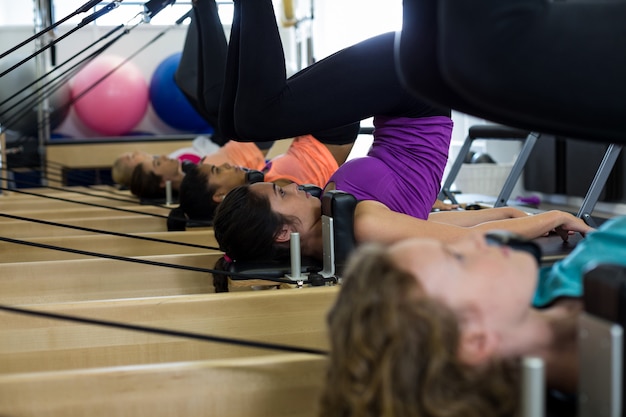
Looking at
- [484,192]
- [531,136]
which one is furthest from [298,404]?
[484,192]

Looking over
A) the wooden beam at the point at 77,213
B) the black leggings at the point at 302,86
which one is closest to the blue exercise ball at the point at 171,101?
the wooden beam at the point at 77,213

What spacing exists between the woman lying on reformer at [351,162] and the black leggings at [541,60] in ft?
2.52

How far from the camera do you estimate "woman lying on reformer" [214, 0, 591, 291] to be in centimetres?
175

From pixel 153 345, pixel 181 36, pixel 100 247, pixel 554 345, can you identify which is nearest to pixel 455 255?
pixel 554 345

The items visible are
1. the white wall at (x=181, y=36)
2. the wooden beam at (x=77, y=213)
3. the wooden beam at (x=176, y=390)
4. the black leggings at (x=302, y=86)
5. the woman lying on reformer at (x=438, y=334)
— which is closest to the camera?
the woman lying on reformer at (x=438, y=334)

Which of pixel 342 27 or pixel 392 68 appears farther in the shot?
pixel 342 27

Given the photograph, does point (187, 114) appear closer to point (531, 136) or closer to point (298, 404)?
point (531, 136)

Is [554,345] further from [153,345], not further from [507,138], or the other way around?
[507,138]

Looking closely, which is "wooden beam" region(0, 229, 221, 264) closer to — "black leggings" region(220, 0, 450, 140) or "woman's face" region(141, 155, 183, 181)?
"black leggings" region(220, 0, 450, 140)

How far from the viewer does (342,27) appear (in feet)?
21.5

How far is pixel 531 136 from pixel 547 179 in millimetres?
1505

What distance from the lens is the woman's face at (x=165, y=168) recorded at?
3.99 metres

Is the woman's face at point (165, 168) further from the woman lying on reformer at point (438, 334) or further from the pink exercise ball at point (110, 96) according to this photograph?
the woman lying on reformer at point (438, 334)

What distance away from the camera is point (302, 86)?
5.77ft
